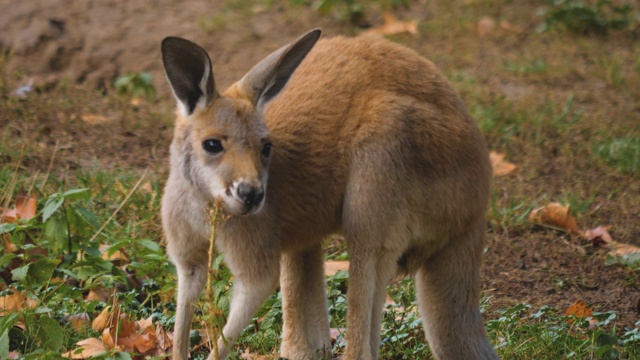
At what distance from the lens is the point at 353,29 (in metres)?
8.70

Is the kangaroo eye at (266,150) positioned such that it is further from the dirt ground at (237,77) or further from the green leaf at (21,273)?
the dirt ground at (237,77)

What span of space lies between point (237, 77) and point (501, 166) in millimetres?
2005

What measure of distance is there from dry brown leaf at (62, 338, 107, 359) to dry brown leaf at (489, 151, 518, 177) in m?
3.18

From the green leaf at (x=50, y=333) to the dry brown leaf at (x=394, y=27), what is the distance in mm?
5067

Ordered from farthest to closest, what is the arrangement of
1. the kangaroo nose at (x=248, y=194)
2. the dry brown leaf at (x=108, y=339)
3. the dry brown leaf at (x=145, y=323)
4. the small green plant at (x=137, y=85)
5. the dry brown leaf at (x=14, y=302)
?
the small green plant at (x=137, y=85) < the dry brown leaf at (x=145, y=323) < the dry brown leaf at (x=14, y=302) < the dry brown leaf at (x=108, y=339) < the kangaroo nose at (x=248, y=194)

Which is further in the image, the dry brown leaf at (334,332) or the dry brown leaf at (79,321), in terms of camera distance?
the dry brown leaf at (334,332)

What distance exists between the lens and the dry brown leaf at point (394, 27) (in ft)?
28.6

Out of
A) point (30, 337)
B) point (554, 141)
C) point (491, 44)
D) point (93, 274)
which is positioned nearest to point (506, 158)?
point (554, 141)

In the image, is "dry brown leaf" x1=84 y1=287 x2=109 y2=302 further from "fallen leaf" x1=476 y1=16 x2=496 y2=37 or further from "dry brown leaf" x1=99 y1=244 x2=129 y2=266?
"fallen leaf" x1=476 y1=16 x2=496 y2=37

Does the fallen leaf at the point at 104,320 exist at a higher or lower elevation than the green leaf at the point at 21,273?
lower

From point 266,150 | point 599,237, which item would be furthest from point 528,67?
point 266,150

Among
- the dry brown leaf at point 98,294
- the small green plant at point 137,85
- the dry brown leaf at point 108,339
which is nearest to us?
A: the dry brown leaf at point 108,339

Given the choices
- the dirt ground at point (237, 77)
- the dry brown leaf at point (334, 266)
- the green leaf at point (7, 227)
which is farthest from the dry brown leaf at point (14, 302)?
the dirt ground at point (237, 77)

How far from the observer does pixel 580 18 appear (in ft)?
29.8
